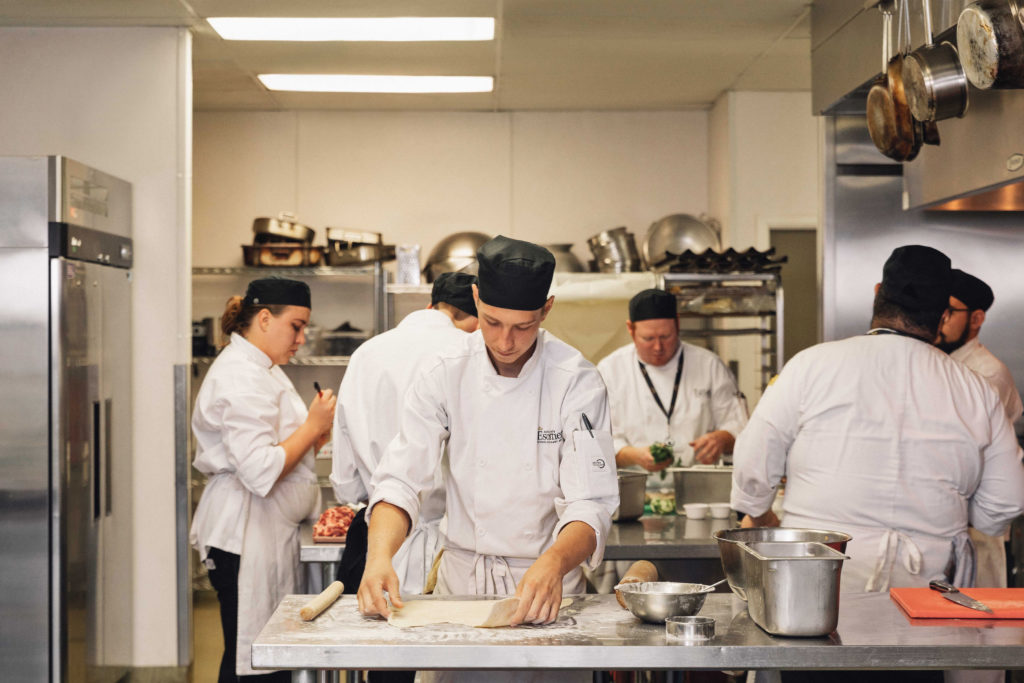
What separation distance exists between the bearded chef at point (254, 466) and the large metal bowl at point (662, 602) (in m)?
1.86

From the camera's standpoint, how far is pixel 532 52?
5.16 meters

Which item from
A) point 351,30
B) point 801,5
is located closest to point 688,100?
point 801,5

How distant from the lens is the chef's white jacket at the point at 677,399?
4.72m

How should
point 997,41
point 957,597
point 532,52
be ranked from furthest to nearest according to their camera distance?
point 532,52
point 997,41
point 957,597

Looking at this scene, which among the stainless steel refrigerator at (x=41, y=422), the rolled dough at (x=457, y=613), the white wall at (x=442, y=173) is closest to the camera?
the rolled dough at (x=457, y=613)

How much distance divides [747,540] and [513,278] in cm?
73

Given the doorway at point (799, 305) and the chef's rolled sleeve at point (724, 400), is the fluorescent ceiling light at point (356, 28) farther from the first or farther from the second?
the doorway at point (799, 305)

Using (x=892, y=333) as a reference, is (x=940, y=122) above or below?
above

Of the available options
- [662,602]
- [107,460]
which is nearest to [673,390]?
[107,460]

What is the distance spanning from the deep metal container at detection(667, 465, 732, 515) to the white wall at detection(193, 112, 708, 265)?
3017 millimetres

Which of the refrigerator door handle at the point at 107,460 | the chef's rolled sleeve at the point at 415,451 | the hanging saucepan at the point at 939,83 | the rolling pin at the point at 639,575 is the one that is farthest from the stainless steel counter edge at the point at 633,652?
the refrigerator door handle at the point at 107,460

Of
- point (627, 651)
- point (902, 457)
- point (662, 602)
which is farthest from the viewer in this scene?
point (902, 457)

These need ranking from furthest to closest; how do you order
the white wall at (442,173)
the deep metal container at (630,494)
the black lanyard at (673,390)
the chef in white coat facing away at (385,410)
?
Answer: the white wall at (442,173) < the black lanyard at (673,390) < the deep metal container at (630,494) < the chef in white coat facing away at (385,410)

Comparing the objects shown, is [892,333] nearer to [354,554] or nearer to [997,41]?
[997,41]
